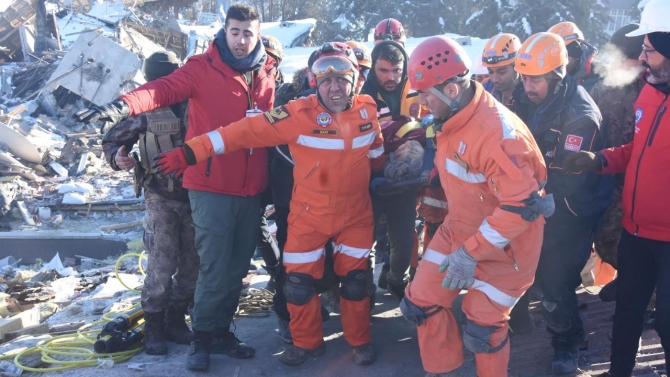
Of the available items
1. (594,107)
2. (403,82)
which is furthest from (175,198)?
(594,107)

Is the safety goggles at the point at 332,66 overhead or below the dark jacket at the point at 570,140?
overhead

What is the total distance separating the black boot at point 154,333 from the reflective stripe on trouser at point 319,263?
1031 millimetres

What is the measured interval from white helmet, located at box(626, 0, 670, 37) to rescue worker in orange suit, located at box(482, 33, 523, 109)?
1314 mm

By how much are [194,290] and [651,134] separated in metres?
3.41

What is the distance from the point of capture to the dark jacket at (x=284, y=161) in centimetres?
454

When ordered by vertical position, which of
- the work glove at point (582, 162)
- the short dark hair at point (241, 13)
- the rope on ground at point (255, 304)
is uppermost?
the short dark hair at point (241, 13)

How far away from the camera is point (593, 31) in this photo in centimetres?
2395

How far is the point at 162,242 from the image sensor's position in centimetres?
443

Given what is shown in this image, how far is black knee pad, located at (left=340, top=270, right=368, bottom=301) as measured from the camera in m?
4.20

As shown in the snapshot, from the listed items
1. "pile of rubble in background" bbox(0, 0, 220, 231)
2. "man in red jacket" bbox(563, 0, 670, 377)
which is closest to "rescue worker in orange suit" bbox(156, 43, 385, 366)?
"man in red jacket" bbox(563, 0, 670, 377)

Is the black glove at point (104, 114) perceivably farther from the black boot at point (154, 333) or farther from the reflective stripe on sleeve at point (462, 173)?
the reflective stripe on sleeve at point (462, 173)

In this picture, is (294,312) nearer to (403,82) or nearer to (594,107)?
(403,82)

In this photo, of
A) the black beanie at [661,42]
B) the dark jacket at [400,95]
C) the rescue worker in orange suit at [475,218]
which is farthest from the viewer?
the dark jacket at [400,95]

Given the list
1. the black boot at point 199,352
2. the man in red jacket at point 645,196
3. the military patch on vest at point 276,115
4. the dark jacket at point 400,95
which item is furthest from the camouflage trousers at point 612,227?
the black boot at point 199,352
